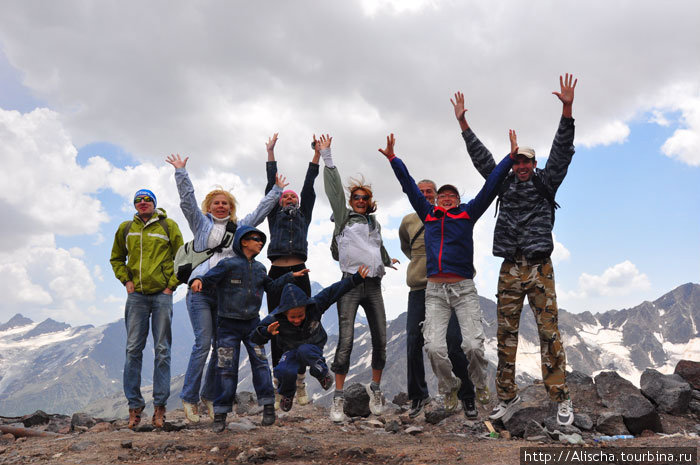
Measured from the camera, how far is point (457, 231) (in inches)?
292

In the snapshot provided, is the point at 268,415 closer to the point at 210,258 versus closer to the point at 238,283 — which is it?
the point at 238,283

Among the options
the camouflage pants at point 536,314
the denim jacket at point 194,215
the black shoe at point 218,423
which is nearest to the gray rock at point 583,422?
the camouflage pants at point 536,314

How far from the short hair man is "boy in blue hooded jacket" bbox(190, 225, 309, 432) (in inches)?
89.6

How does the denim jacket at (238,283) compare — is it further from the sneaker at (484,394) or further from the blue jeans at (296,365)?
the sneaker at (484,394)

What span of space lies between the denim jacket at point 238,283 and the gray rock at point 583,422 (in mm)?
5374

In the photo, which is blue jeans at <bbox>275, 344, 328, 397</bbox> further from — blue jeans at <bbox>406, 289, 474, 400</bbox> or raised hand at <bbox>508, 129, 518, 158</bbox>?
raised hand at <bbox>508, 129, 518, 158</bbox>

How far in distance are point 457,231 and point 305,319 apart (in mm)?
2796

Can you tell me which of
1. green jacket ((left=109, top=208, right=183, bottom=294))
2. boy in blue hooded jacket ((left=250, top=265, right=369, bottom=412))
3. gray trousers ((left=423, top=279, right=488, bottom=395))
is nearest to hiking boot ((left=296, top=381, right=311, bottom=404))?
boy in blue hooded jacket ((left=250, top=265, right=369, bottom=412))

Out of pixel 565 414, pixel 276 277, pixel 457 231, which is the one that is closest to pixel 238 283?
pixel 276 277

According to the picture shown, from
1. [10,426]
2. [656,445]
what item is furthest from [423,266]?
[10,426]

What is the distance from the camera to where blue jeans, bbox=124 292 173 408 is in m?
8.10

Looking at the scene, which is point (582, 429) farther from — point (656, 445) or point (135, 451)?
point (135, 451)

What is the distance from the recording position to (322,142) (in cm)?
874

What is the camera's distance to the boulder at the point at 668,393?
28.4ft
